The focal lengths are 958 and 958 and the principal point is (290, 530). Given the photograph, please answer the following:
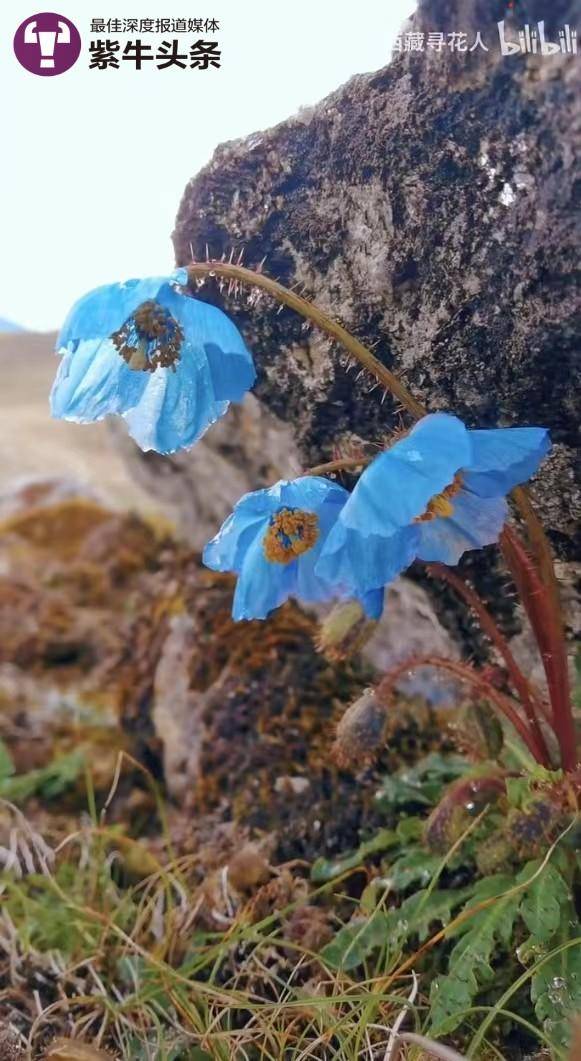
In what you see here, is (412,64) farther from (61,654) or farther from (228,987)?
(61,654)

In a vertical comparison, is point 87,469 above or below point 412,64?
below

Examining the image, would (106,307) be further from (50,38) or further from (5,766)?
(5,766)

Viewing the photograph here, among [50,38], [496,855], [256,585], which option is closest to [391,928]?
[496,855]

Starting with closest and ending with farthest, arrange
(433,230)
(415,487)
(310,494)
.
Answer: (415,487)
(310,494)
(433,230)

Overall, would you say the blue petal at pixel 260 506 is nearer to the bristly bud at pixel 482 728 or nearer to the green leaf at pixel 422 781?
the bristly bud at pixel 482 728

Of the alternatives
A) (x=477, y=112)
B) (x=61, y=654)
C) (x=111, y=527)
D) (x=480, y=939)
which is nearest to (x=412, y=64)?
(x=477, y=112)

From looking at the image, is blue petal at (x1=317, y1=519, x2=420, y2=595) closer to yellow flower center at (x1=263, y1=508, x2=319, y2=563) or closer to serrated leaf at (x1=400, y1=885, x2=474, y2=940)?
yellow flower center at (x1=263, y1=508, x2=319, y2=563)
